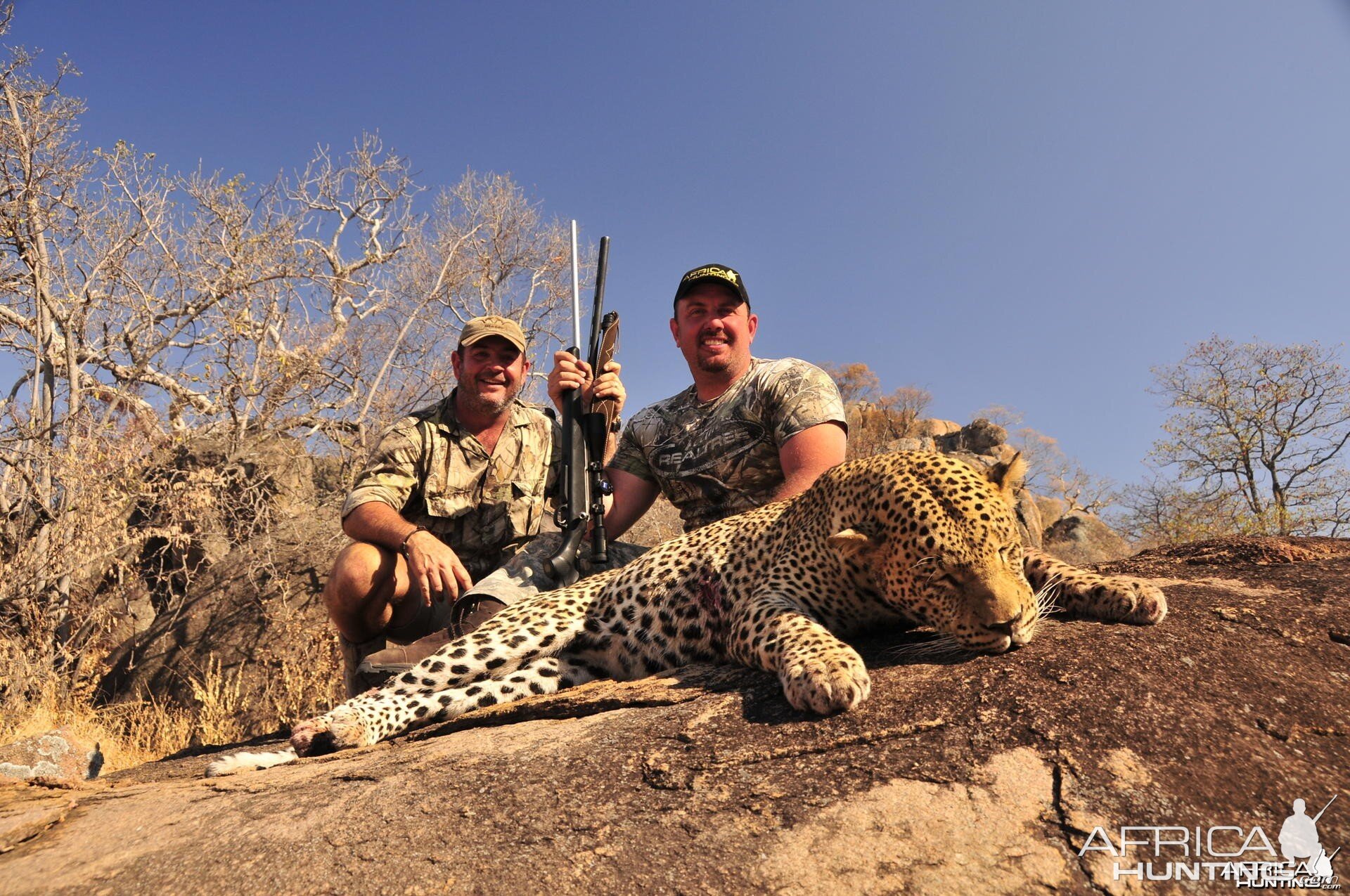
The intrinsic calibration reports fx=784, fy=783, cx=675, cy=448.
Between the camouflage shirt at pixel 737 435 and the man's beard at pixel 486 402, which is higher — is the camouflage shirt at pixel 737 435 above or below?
below

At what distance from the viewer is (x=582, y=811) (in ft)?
8.10

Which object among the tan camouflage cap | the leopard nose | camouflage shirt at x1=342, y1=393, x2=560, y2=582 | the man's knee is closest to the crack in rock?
the leopard nose

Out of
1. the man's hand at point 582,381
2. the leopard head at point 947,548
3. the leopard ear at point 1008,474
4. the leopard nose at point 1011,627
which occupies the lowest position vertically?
the leopard nose at point 1011,627

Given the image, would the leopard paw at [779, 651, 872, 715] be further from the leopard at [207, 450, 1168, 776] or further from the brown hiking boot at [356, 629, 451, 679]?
the brown hiking boot at [356, 629, 451, 679]

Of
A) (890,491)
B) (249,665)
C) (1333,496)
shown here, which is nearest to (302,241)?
(249,665)

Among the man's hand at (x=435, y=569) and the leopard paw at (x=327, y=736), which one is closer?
the leopard paw at (x=327, y=736)

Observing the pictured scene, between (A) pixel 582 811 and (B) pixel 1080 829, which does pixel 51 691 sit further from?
(B) pixel 1080 829

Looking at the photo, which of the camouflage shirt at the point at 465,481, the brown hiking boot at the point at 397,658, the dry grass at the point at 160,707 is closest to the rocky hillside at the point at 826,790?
the brown hiking boot at the point at 397,658

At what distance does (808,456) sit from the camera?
529 centimetres

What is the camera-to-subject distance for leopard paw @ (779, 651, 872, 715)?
2.77 meters

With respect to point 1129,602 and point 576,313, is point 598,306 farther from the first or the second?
point 1129,602

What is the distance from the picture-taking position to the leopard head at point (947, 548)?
3043 mm

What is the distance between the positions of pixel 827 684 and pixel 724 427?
3.22 m

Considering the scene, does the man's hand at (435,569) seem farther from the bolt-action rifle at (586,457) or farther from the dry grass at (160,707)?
the dry grass at (160,707)
